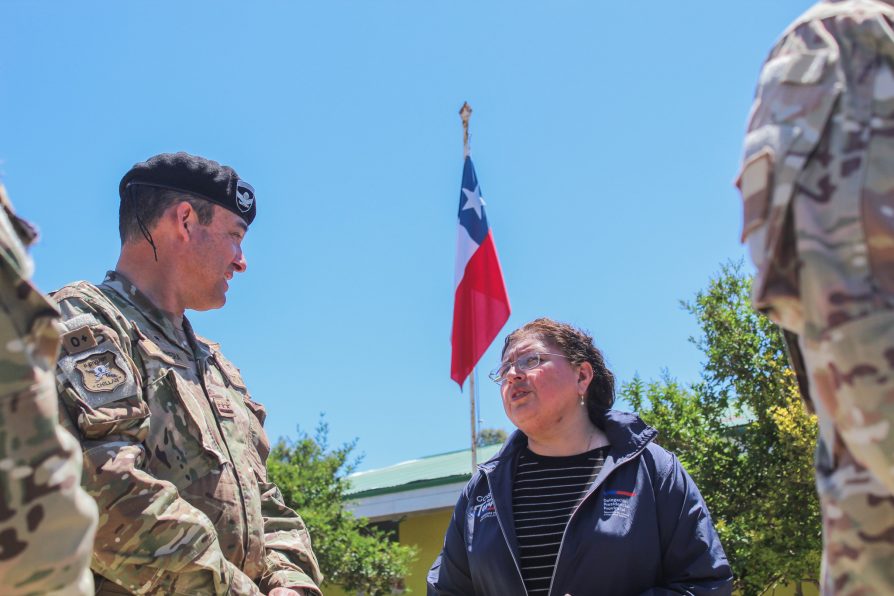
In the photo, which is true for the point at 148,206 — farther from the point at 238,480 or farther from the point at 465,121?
the point at 465,121

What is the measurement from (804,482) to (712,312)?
2293 millimetres

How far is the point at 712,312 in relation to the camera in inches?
442

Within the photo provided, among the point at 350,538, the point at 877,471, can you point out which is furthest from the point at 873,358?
the point at 350,538

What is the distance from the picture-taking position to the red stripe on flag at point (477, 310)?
10.4m

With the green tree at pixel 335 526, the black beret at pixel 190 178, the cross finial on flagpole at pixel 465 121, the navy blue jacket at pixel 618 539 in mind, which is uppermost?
the cross finial on flagpole at pixel 465 121

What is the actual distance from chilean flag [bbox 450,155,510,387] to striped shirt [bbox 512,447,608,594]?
6.18 meters

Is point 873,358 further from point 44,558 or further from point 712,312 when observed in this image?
point 712,312

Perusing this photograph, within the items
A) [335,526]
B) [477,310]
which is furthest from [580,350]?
[335,526]

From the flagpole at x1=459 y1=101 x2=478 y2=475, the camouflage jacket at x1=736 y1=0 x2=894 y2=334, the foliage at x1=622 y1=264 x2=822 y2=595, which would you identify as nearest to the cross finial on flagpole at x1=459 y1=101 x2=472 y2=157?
the flagpole at x1=459 y1=101 x2=478 y2=475

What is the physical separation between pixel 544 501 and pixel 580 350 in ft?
2.62

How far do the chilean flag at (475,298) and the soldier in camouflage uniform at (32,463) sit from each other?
881cm

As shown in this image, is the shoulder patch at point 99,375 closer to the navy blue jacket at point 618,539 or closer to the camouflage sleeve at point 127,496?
the camouflage sleeve at point 127,496

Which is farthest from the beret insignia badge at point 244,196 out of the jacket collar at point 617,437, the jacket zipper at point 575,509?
the jacket zipper at point 575,509

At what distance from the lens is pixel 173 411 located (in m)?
3.12
